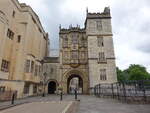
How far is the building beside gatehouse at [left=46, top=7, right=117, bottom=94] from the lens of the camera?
102ft

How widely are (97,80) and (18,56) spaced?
57.8 ft

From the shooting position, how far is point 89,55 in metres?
32.0

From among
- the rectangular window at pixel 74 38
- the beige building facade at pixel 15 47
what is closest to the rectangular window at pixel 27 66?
the beige building facade at pixel 15 47

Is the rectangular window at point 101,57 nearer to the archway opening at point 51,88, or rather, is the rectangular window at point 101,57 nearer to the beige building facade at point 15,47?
the archway opening at point 51,88

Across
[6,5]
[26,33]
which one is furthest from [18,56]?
[6,5]

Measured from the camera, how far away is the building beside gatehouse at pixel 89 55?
31.0m

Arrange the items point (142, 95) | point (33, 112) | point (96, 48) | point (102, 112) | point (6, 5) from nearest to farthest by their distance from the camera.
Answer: point (102, 112) < point (33, 112) < point (142, 95) < point (6, 5) < point (96, 48)

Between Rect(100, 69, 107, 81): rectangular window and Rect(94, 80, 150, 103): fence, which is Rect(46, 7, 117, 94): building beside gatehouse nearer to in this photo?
Rect(100, 69, 107, 81): rectangular window

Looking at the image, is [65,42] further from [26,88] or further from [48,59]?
[26,88]

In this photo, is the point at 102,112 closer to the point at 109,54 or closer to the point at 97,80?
the point at 97,80

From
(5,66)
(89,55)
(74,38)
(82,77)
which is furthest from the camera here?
(74,38)

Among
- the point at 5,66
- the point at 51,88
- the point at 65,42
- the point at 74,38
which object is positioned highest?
the point at 74,38

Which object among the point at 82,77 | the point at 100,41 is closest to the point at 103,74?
the point at 82,77

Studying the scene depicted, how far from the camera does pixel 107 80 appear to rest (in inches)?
1185
